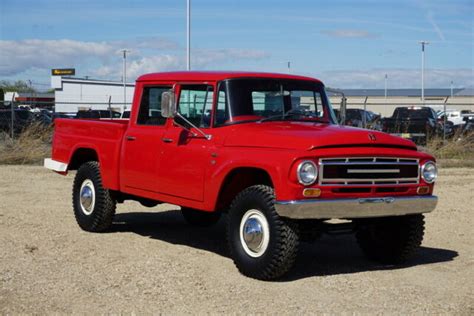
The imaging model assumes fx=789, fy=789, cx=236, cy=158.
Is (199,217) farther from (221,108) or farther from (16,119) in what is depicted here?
(16,119)

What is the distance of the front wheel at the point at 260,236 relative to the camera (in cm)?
705

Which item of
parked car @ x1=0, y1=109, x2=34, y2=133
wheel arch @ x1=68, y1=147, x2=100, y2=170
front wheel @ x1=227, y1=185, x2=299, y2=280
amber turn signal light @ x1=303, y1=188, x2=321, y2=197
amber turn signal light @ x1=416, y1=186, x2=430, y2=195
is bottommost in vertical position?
front wheel @ x1=227, y1=185, x2=299, y2=280

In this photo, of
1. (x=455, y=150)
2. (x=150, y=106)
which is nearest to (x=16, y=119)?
(x=455, y=150)

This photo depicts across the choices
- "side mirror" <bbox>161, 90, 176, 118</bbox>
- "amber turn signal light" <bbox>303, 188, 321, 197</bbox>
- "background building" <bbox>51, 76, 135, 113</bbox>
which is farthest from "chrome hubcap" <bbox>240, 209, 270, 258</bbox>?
"background building" <bbox>51, 76, 135, 113</bbox>

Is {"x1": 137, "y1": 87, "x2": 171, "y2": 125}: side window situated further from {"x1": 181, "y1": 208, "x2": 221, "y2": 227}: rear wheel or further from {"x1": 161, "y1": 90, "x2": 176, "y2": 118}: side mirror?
{"x1": 181, "y1": 208, "x2": 221, "y2": 227}: rear wheel

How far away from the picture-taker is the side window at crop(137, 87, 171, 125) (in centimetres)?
898

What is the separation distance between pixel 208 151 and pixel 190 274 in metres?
1.24

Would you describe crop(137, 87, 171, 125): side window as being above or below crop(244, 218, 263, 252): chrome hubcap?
above

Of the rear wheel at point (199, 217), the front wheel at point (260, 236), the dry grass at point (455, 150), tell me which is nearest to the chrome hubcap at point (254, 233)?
the front wheel at point (260, 236)

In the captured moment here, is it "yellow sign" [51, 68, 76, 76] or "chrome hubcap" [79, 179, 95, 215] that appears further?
"yellow sign" [51, 68, 76, 76]

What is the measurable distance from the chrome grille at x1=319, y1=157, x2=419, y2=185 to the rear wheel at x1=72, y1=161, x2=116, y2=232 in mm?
3529

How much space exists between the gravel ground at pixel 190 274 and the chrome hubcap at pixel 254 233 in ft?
0.96

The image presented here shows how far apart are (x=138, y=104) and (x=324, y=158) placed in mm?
3025

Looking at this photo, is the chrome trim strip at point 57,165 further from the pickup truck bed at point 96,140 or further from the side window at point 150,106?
the side window at point 150,106
